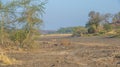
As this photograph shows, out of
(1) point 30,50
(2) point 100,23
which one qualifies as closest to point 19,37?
(1) point 30,50

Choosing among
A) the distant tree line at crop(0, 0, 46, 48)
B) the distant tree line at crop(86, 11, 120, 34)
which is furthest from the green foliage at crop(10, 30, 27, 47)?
the distant tree line at crop(86, 11, 120, 34)

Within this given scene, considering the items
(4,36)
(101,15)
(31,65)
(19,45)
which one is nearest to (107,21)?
(101,15)

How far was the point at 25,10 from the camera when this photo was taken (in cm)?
3069

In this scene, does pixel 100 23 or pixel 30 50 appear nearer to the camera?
pixel 30 50

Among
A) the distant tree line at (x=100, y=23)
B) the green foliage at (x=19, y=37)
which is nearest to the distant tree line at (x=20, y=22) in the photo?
the green foliage at (x=19, y=37)

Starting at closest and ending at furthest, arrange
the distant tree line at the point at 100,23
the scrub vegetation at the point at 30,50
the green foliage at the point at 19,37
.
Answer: the scrub vegetation at the point at 30,50 → the green foliage at the point at 19,37 → the distant tree line at the point at 100,23

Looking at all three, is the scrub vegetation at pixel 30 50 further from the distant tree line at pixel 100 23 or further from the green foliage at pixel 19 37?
the distant tree line at pixel 100 23

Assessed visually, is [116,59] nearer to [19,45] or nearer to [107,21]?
[19,45]

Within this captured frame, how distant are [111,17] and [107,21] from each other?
692 centimetres

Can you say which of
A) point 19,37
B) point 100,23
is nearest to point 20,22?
point 19,37

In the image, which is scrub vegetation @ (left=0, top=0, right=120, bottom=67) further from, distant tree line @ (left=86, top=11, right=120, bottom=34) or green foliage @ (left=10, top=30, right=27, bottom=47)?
distant tree line @ (left=86, top=11, right=120, bottom=34)

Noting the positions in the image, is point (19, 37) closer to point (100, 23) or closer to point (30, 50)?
point (30, 50)

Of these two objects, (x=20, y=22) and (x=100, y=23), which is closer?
(x=20, y=22)

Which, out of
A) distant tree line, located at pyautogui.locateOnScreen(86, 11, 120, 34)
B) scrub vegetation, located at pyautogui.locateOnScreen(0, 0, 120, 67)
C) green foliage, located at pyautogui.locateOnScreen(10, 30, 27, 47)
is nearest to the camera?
scrub vegetation, located at pyautogui.locateOnScreen(0, 0, 120, 67)
